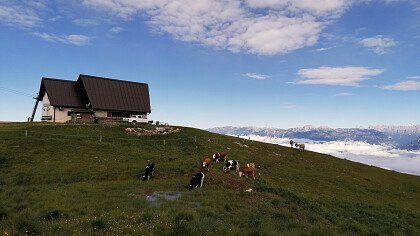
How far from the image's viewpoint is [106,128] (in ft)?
198

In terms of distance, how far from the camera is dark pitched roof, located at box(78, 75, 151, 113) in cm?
7643

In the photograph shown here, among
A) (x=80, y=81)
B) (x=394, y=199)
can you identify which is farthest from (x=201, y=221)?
(x=80, y=81)

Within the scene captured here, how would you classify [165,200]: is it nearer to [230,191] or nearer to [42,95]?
[230,191]

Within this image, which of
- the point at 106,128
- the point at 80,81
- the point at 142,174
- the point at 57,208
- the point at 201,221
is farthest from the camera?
the point at 80,81

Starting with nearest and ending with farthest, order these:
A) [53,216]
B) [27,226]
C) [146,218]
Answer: [27,226] → [146,218] → [53,216]

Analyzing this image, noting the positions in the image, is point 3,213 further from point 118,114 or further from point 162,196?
point 118,114

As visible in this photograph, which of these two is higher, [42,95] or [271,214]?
[42,95]

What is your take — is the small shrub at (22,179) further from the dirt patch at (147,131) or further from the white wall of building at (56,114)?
the white wall of building at (56,114)

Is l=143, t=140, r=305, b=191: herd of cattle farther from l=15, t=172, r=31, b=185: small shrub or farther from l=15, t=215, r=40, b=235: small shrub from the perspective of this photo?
l=15, t=215, r=40, b=235: small shrub

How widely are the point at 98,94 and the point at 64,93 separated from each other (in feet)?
23.7

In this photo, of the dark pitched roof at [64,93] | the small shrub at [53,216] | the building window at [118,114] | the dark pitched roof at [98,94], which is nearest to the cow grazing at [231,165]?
the small shrub at [53,216]

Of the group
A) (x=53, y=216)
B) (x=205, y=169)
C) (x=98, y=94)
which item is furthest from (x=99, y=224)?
(x=98, y=94)

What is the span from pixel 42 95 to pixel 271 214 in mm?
74377

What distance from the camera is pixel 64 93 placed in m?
75.6
